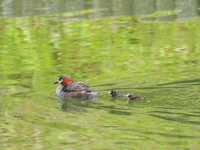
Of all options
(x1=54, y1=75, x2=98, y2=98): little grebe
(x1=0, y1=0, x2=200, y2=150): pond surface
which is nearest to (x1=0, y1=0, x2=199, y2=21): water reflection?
(x1=0, y1=0, x2=200, y2=150): pond surface

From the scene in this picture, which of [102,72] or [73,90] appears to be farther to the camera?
[102,72]

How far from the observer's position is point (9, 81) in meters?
11.7

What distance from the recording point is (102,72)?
12.1 m

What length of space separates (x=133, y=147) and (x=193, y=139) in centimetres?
85

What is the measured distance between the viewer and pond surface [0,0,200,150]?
25.4 feet

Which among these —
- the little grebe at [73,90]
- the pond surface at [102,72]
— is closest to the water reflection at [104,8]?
the pond surface at [102,72]

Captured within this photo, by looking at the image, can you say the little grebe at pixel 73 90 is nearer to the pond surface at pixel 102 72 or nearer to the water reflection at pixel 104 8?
the pond surface at pixel 102 72

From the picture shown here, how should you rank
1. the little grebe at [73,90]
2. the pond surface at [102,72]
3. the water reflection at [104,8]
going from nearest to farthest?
the pond surface at [102,72] → the little grebe at [73,90] → the water reflection at [104,8]

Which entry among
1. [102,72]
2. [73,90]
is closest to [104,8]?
[102,72]

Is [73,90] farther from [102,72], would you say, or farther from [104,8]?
[104,8]

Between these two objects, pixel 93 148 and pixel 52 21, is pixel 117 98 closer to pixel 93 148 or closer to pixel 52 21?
pixel 93 148

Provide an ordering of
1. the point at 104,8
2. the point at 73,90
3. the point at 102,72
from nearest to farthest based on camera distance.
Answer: the point at 73,90, the point at 102,72, the point at 104,8

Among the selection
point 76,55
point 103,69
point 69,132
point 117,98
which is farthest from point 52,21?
point 69,132

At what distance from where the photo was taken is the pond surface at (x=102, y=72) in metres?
7.73
